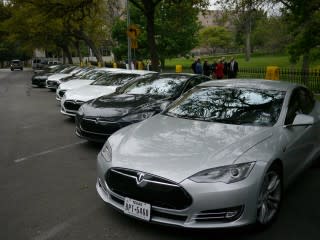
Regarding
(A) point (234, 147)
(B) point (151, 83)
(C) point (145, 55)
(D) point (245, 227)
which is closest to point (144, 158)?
(A) point (234, 147)

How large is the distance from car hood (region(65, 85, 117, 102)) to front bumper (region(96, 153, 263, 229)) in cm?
682

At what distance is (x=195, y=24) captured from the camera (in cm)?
3881

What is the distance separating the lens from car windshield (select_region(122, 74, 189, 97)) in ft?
25.9

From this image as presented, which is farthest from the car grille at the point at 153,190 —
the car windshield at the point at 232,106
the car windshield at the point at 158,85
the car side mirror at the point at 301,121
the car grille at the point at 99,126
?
the car windshield at the point at 158,85

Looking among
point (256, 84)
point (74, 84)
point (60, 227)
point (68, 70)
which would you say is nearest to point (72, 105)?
point (74, 84)

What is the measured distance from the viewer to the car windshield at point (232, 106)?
4.68 m

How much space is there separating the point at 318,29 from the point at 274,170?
315 inches

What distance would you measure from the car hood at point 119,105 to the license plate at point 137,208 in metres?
3.29

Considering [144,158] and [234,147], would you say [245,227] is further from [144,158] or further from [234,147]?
[144,158]

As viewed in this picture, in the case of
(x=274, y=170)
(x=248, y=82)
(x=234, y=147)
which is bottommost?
(x=274, y=170)

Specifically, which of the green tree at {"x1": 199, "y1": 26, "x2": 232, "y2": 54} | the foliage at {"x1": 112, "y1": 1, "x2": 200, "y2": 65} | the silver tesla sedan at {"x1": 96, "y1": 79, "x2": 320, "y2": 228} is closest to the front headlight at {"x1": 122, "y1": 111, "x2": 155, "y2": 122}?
the silver tesla sedan at {"x1": 96, "y1": 79, "x2": 320, "y2": 228}

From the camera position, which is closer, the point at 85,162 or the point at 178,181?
the point at 178,181

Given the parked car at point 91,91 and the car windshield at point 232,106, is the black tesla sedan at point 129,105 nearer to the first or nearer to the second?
the car windshield at point 232,106

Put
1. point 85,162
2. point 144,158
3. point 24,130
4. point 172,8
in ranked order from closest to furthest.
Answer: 1. point 144,158
2. point 85,162
3. point 24,130
4. point 172,8
